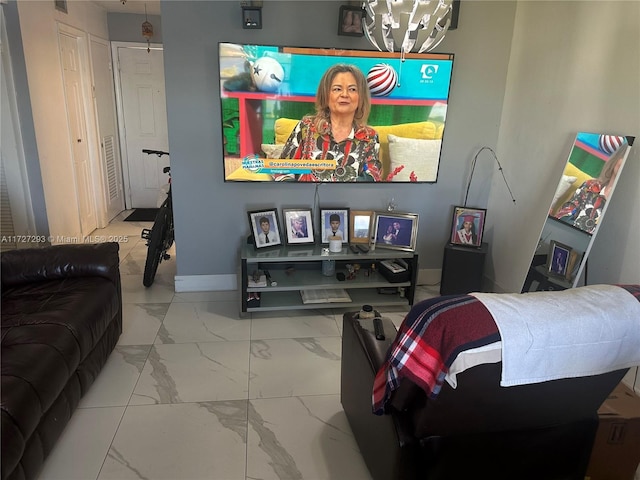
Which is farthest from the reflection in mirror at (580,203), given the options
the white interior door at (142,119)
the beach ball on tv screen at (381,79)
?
the white interior door at (142,119)

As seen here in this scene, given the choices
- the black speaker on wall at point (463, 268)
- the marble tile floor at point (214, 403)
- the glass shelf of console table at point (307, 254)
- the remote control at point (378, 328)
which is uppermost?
the remote control at point (378, 328)

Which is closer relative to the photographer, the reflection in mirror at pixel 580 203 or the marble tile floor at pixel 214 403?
the marble tile floor at pixel 214 403

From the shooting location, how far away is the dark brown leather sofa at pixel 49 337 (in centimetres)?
160

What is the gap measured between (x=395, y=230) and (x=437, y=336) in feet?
7.24

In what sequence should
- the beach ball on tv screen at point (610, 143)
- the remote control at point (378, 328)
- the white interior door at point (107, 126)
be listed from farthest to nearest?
the white interior door at point (107, 126) < the beach ball on tv screen at point (610, 143) < the remote control at point (378, 328)

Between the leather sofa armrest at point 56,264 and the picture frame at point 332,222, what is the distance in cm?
146

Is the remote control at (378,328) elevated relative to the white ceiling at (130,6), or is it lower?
lower

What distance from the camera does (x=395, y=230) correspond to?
11.0 ft

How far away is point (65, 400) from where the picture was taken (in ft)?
6.46

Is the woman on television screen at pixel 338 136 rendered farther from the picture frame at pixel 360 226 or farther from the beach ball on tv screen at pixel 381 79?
the picture frame at pixel 360 226

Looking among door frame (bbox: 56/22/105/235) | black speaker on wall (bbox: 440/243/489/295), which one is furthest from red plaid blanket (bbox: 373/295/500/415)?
door frame (bbox: 56/22/105/235)

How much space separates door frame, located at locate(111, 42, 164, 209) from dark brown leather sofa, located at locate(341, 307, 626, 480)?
16.5ft

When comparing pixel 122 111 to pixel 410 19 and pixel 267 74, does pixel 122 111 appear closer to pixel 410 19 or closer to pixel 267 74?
pixel 267 74

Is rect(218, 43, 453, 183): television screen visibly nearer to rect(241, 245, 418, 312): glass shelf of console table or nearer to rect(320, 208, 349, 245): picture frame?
rect(320, 208, 349, 245): picture frame
